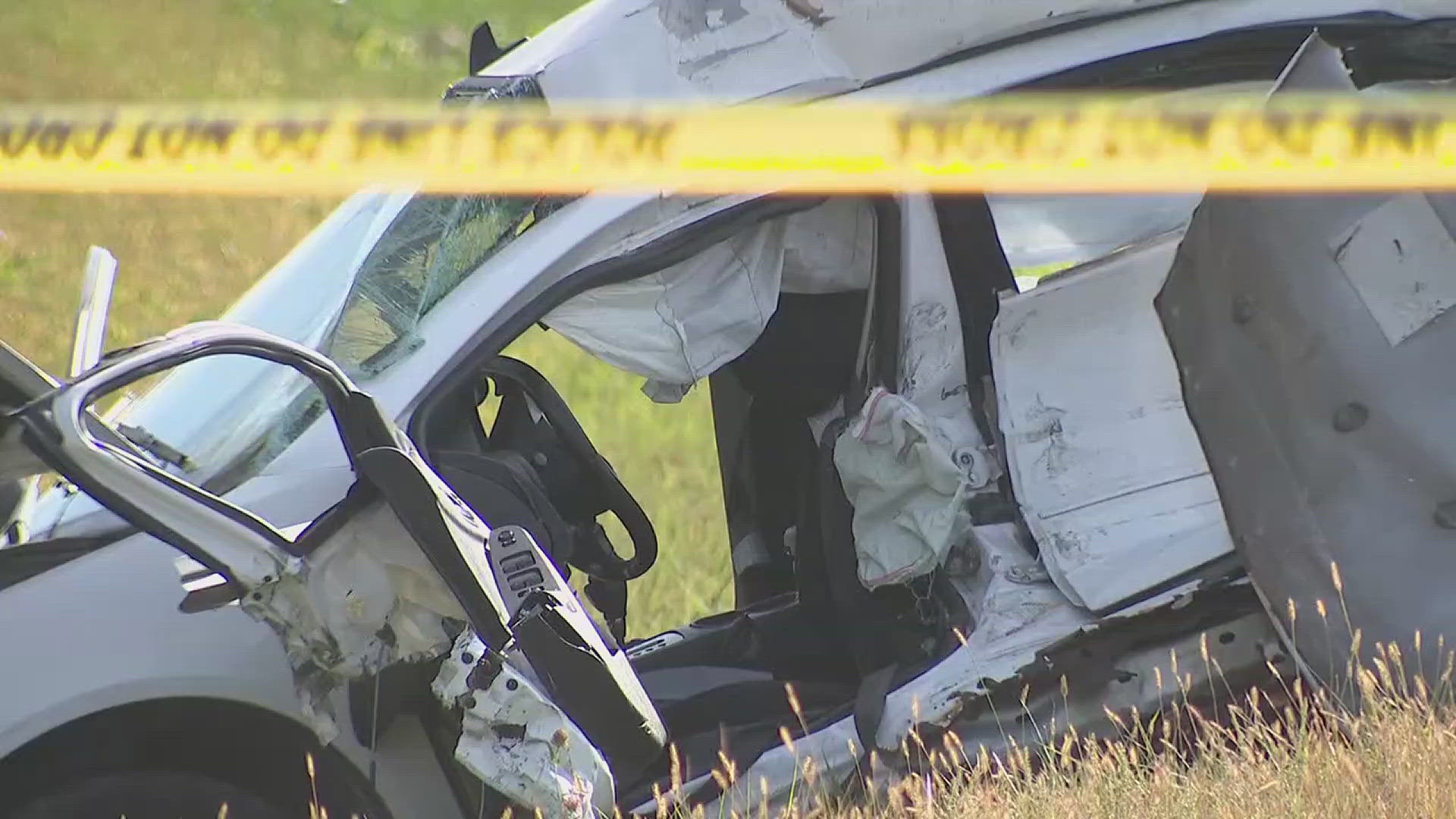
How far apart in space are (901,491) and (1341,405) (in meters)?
0.81

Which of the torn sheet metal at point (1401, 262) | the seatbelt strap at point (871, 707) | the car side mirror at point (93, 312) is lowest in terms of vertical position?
the seatbelt strap at point (871, 707)

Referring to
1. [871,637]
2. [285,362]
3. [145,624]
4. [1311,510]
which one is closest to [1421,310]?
[1311,510]

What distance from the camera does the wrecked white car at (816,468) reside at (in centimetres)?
305

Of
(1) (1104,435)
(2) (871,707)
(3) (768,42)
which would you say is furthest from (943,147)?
(2) (871,707)

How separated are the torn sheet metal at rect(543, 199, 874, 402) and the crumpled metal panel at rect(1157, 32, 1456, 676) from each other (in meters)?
0.71

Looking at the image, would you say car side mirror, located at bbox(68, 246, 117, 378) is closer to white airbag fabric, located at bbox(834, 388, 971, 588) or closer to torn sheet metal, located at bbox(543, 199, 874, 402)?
torn sheet metal, located at bbox(543, 199, 874, 402)

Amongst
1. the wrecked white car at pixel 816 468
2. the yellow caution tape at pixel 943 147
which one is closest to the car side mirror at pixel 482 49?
the wrecked white car at pixel 816 468

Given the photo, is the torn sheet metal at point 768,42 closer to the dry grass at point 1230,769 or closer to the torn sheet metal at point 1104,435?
the torn sheet metal at point 1104,435

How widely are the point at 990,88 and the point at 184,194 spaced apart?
479 inches

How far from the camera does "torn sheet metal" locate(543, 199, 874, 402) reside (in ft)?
11.6

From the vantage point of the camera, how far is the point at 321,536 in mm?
2934

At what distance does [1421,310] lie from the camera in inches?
129

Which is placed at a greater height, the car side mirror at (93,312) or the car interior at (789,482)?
the car side mirror at (93,312)

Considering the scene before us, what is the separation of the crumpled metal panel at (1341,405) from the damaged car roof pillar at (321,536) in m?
1.36
